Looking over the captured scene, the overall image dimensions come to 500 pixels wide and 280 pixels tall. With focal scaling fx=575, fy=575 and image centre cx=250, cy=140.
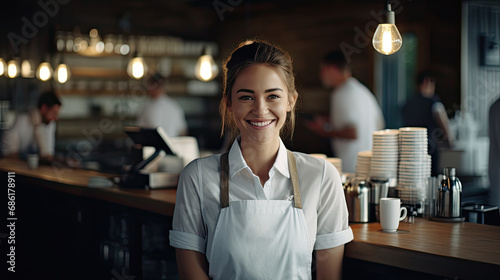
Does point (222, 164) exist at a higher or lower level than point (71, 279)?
higher

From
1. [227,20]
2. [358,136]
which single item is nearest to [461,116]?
[358,136]

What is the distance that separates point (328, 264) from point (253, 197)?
367 millimetres

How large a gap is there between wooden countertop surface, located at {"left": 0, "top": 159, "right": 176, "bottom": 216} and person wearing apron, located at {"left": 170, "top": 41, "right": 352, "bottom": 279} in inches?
41.2

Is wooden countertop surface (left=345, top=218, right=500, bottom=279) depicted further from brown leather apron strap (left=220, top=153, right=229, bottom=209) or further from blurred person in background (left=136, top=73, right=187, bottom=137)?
blurred person in background (left=136, top=73, right=187, bottom=137)

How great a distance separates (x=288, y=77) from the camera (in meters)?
2.17

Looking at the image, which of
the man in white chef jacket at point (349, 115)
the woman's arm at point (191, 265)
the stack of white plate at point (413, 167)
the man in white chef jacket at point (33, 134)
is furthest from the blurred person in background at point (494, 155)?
the man in white chef jacket at point (33, 134)

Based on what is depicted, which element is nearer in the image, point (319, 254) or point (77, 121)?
point (319, 254)

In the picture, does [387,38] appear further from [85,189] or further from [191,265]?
[85,189]

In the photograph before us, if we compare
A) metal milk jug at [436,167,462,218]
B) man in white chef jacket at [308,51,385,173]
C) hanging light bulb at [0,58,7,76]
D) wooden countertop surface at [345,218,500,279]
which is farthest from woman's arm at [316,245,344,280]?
hanging light bulb at [0,58,7,76]

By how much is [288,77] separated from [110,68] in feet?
19.8

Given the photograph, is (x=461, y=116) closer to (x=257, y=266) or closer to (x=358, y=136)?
(x=358, y=136)

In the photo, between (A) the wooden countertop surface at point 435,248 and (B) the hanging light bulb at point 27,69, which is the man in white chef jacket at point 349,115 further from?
(B) the hanging light bulb at point 27,69

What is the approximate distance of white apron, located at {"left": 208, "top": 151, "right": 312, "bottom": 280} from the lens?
203 centimetres

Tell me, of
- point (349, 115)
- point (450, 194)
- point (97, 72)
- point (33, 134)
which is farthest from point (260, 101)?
point (97, 72)
